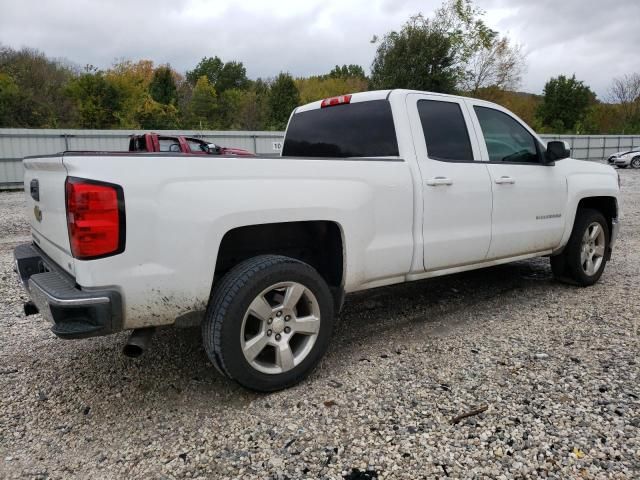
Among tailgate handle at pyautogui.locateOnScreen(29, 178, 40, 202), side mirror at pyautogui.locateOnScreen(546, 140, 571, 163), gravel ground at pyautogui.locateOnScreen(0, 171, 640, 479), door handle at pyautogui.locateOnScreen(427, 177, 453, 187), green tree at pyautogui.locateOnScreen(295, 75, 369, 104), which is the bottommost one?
gravel ground at pyautogui.locateOnScreen(0, 171, 640, 479)

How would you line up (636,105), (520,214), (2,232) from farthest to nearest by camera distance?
1. (636,105)
2. (2,232)
3. (520,214)

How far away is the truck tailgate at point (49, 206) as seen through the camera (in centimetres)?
253

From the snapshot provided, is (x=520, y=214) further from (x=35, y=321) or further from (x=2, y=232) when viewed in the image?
(x=2, y=232)

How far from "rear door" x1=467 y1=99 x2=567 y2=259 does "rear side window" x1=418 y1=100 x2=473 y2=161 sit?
0.21m

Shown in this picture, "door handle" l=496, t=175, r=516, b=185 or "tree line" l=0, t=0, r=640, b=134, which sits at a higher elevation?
"tree line" l=0, t=0, r=640, b=134

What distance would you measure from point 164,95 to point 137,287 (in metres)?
36.2

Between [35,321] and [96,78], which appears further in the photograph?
[96,78]

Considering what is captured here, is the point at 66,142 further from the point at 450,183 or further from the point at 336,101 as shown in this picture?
the point at 450,183

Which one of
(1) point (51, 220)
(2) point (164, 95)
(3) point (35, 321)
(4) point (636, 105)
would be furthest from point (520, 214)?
(4) point (636, 105)

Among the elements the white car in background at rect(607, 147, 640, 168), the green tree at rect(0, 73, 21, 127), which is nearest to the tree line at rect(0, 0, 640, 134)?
the green tree at rect(0, 73, 21, 127)

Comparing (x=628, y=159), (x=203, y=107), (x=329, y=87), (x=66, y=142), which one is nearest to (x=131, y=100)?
(x=203, y=107)

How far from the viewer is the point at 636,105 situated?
41.5m

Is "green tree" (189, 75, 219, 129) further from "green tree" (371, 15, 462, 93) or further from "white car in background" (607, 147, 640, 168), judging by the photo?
"white car in background" (607, 147, 640, 168)

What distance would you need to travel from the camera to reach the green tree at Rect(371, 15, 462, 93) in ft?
96.3
